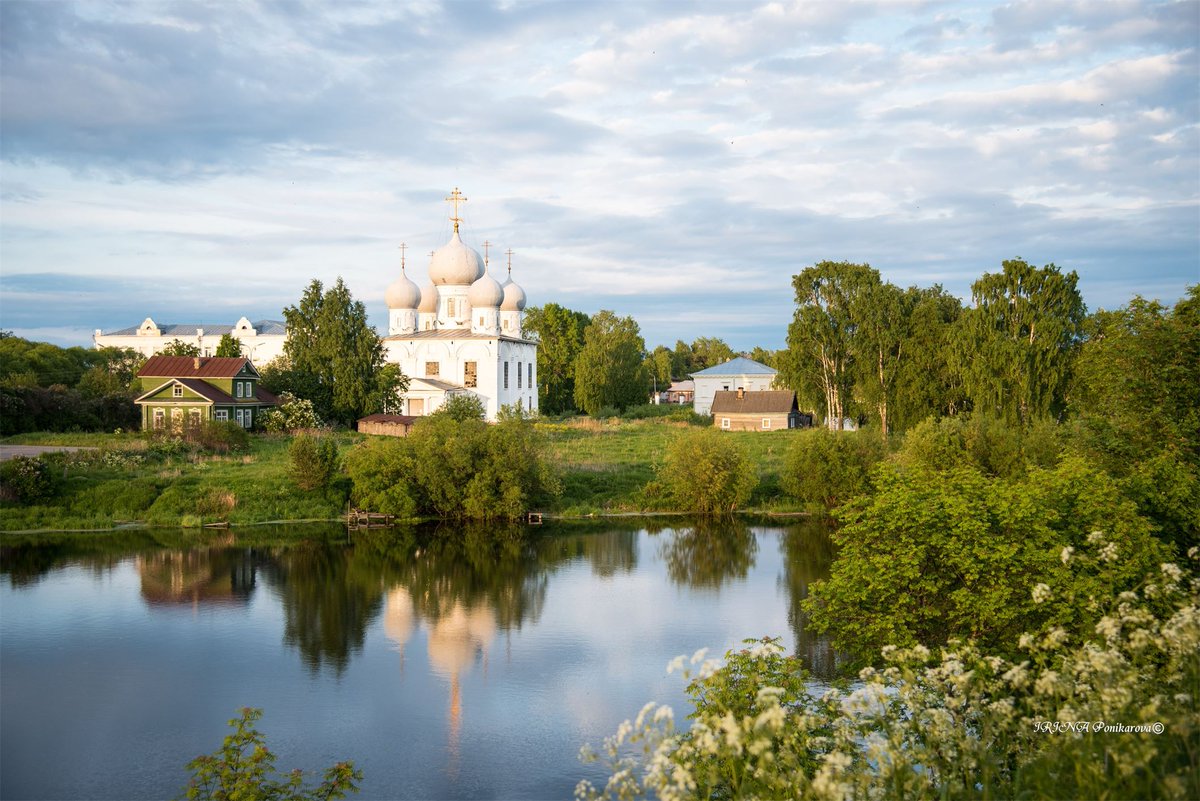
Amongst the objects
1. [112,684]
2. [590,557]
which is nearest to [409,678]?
[112,684]

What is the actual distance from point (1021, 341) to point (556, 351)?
3375 centimetres

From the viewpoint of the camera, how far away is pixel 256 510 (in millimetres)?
27047

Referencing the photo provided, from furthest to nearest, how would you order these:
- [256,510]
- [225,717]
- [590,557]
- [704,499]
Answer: [704,499], [256,510], [590,557], [225,717]

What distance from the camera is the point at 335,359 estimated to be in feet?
136

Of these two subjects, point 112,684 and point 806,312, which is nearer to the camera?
point 112,684

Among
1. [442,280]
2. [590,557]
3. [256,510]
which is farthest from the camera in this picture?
[442,280]

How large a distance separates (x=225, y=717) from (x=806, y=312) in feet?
102

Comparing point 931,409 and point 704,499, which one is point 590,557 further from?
point 931,409

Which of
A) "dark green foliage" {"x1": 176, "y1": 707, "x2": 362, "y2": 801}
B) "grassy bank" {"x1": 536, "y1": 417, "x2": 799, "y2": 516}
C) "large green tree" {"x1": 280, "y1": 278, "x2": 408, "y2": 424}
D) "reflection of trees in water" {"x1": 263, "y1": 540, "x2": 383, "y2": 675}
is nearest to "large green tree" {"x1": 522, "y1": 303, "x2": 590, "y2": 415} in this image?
"grassy bank" {"x1": 536, "y1": 417, "x2": 799, "y2": 516}

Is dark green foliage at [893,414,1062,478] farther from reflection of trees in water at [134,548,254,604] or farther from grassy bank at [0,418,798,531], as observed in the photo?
reflection of trees in water at [134,548,254,604]

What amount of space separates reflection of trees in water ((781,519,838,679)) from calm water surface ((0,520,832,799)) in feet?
0.31

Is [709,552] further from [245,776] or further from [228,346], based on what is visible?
[228,346]

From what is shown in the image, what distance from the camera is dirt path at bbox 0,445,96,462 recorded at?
99.0ft

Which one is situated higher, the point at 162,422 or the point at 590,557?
the point at 162,422
